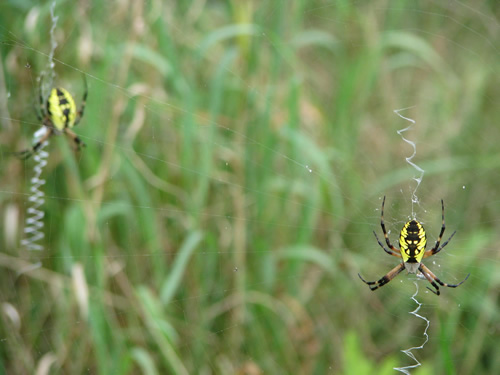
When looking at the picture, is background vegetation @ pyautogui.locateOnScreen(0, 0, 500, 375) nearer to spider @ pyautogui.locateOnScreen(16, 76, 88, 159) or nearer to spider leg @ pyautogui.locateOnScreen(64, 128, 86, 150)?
spider leg @ pyautogui.locateOnScreen(64, 128, 86, 150)

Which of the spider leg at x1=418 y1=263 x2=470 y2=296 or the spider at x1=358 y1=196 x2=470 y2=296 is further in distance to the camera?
the spider leg at x1=418 y1=263 x2=470 y2=296

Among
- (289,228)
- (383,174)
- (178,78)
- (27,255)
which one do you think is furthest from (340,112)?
(27,255)

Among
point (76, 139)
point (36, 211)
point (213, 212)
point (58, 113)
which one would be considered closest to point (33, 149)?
point (76, 139)

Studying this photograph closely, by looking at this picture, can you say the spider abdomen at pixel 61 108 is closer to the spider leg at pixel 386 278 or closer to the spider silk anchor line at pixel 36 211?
the spider silk anchor line at pixel 36 211

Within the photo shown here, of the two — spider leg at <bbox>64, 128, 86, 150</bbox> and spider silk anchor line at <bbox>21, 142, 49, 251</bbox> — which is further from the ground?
spider leg at <bbox>64, 128, 86, 150</bbox>

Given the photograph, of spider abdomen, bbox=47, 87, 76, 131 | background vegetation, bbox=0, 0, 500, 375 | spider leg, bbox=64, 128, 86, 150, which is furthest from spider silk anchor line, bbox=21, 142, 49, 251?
spider abdomen, bbox=47, 87, 76, 131

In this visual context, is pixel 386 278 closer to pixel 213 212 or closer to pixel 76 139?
pixel 213 212

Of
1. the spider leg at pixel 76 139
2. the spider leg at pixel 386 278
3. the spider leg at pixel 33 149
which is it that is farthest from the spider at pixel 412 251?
the spider leg at pixel 33 149
